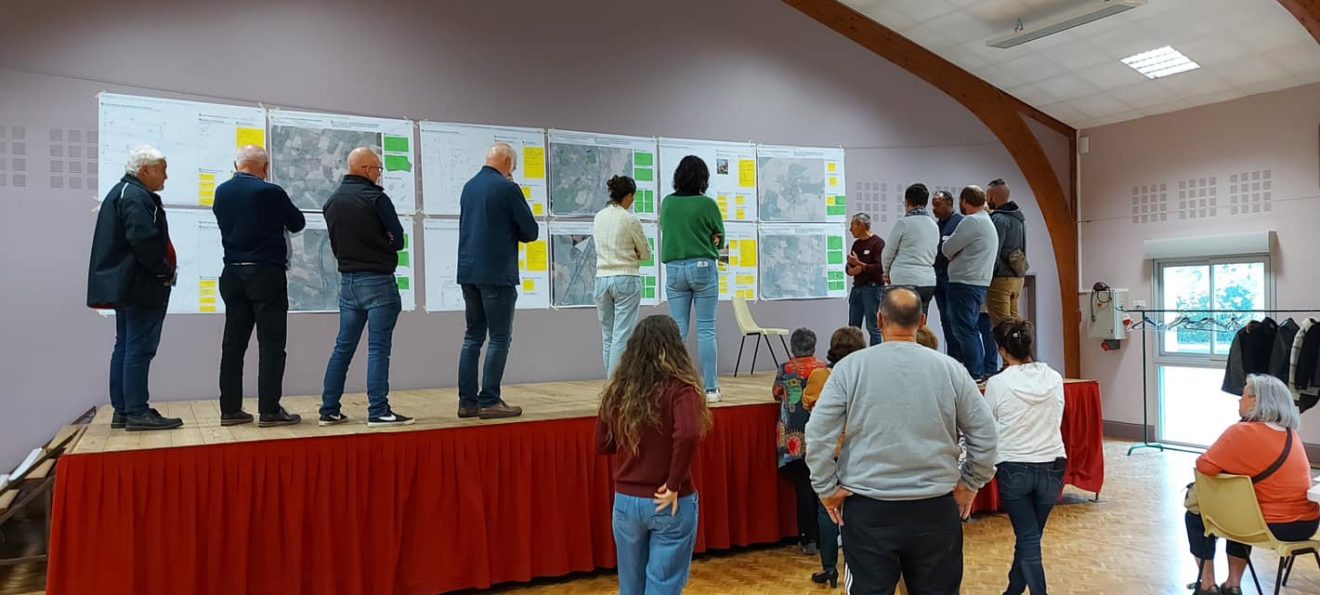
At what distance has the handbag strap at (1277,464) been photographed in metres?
3.79

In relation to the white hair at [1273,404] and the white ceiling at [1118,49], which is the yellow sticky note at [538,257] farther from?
the white hair at [1273,404]

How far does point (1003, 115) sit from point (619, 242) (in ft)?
23.4

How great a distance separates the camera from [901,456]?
2453 mm

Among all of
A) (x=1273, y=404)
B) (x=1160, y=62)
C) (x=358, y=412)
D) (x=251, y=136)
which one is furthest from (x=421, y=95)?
(x=1160, y=62)

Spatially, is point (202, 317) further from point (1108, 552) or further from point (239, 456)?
point (1108, 552)

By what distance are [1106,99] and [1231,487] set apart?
6926mm

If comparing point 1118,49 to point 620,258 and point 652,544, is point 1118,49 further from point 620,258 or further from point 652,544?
point 652,544

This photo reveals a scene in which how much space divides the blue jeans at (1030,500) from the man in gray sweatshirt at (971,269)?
208cm

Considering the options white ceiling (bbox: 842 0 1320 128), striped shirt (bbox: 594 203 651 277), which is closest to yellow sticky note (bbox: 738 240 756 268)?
white ceiling (bbox: 842 0 1320 128)

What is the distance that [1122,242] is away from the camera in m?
9.96

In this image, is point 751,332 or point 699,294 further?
point 751,332

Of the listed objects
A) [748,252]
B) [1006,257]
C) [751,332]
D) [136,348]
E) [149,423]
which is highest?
[748,252]

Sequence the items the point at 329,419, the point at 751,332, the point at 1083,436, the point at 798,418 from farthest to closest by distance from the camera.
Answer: the point at 751,332
the point at 1083,436
the point at 798,418
the point at 329,419

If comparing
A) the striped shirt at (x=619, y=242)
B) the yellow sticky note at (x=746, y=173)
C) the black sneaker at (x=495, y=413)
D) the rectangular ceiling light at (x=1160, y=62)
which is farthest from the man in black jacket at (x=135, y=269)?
the rectangular ceiling light at (x=1160, y=62)
